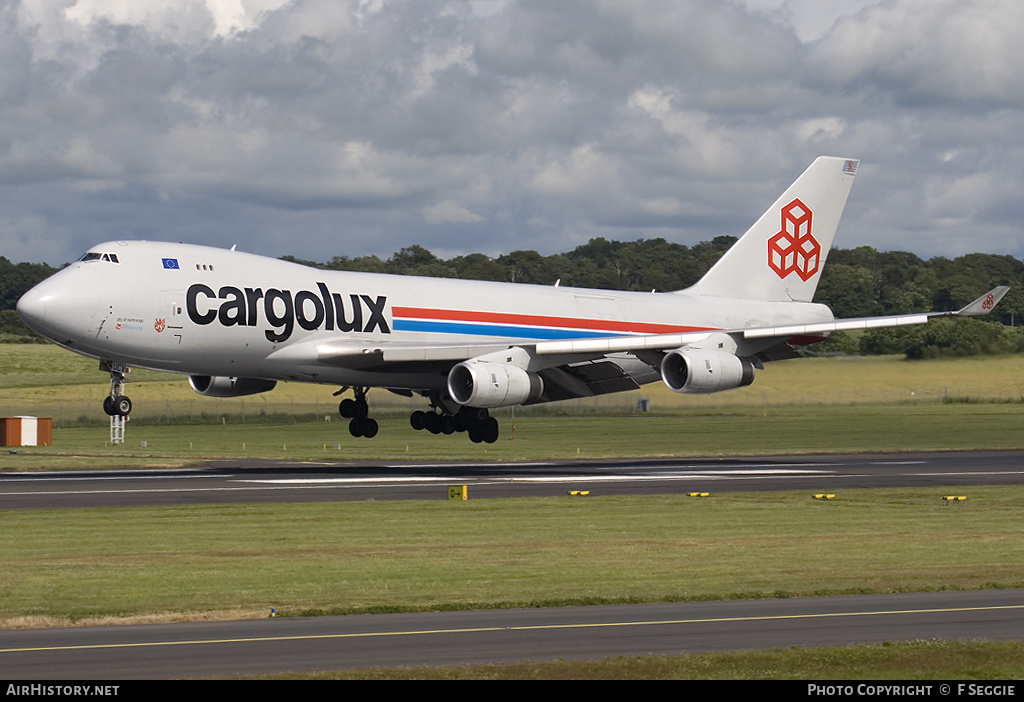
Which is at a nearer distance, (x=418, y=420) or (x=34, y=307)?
(x=34, y=307)

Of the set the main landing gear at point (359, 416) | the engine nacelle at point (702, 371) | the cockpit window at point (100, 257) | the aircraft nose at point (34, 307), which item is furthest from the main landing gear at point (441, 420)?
the aircraft nose at point (34, 307)

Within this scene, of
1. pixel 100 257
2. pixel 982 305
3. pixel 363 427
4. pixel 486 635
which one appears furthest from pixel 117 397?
pixel 982 305

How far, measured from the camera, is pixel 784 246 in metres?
59.9

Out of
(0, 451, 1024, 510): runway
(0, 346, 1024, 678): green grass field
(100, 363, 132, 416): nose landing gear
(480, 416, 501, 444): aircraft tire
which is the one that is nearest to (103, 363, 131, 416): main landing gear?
(100, 363, 132, 416): nose landing gear

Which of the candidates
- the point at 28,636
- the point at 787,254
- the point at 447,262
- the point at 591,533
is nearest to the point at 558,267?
the point at 447,262

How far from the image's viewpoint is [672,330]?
55938 millimetres

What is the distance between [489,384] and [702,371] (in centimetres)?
761

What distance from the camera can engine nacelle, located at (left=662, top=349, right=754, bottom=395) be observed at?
47188 mm

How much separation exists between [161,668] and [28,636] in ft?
11.2

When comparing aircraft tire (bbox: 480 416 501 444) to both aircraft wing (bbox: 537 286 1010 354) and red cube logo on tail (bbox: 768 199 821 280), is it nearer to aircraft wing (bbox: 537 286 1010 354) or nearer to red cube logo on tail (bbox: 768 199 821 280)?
aircraft wing (bbox: 537 286 1010 354)

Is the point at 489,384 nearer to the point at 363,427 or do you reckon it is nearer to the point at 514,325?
the point at 514,325

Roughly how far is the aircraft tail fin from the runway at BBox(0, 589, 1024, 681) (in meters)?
39.6
